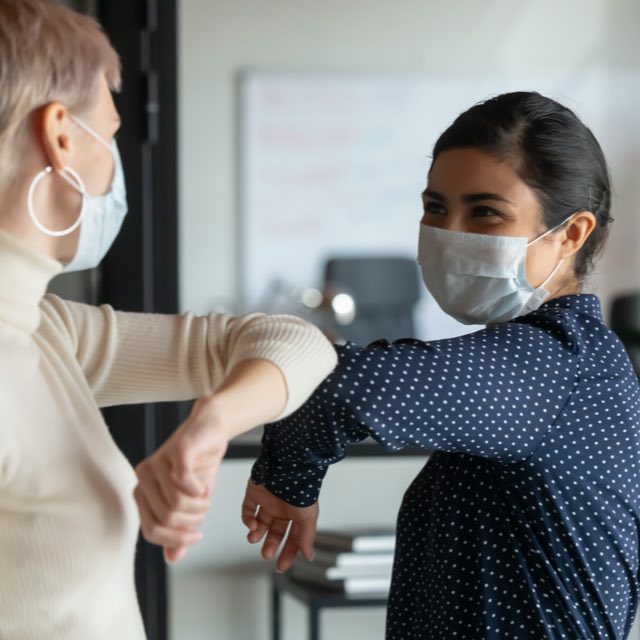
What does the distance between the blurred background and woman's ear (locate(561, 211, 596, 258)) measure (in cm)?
183

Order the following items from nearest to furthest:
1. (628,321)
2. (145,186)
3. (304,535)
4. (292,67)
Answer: (304,535), (145,186), (292,67), (628,321)

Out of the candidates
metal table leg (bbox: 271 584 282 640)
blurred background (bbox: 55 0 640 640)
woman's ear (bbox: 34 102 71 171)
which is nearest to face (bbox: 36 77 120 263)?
woman's ear (bbox: 34 102 71 171)

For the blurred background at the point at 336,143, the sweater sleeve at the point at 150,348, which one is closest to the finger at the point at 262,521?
the sweater sleeve at the point at 150,348

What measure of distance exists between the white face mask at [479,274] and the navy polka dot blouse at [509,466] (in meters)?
0.06

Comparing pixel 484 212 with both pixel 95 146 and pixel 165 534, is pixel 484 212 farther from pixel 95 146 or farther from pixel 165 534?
pixel 165 534

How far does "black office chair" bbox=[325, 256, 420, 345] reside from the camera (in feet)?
10.7

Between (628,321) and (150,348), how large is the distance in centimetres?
261

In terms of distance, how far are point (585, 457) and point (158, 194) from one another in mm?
2032

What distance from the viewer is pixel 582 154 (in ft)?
4.55

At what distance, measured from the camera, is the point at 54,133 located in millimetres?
948

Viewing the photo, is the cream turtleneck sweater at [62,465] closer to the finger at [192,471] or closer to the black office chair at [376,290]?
the finger at [192,471]

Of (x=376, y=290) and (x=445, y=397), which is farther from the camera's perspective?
(x=376, y=290)

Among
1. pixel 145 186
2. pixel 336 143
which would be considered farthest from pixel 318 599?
pixel 336 143

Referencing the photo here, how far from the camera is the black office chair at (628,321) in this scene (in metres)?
3.38
